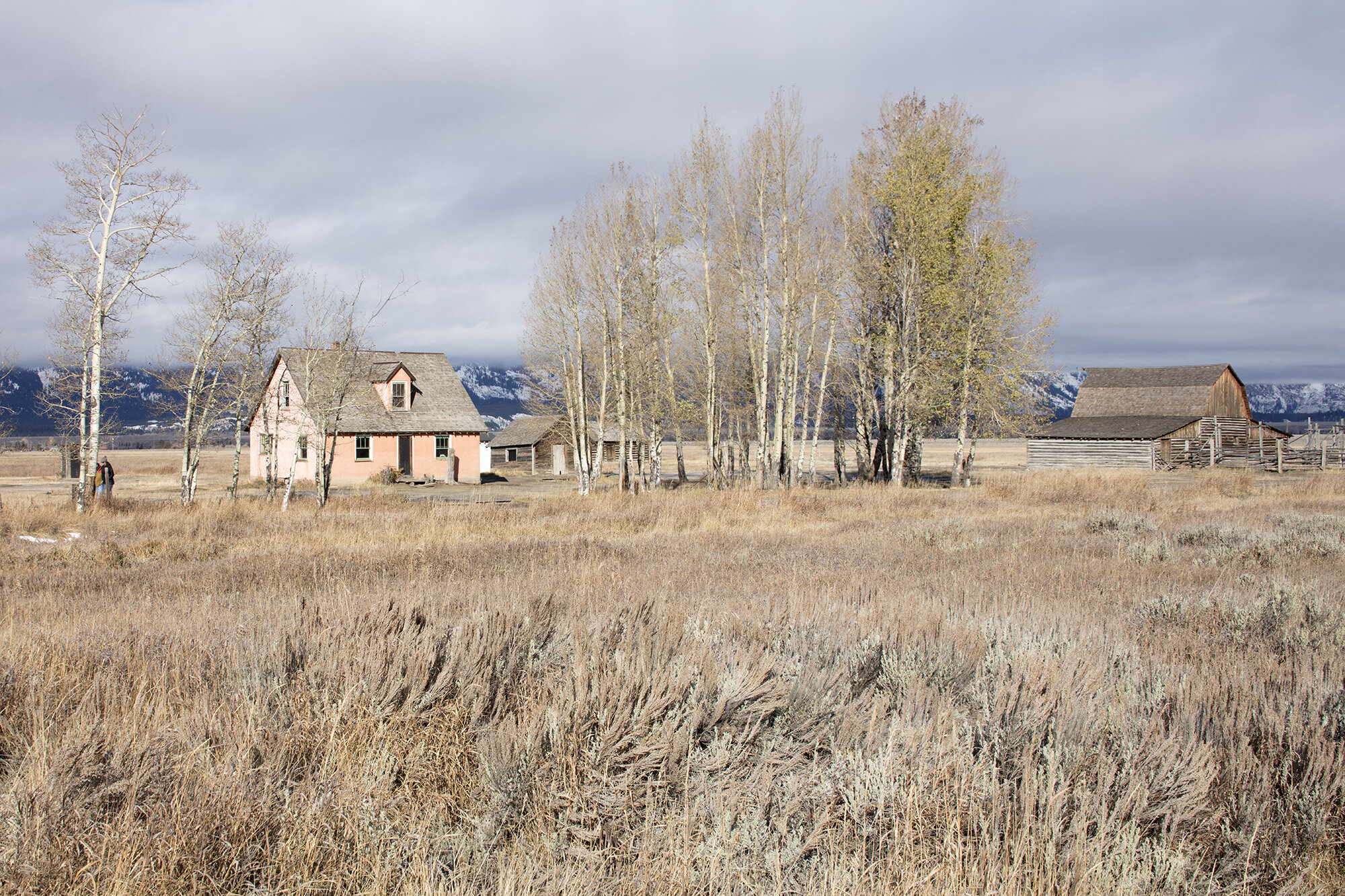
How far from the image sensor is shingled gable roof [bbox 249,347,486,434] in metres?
40.6

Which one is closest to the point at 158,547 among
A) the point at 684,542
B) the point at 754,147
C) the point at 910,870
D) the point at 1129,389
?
the point at 684,542

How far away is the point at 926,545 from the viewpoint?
12.7 metres

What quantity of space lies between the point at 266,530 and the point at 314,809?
46.3 ft

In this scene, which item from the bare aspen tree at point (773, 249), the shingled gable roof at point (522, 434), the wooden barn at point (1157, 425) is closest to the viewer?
the bare aspen tree at point (773, 249)

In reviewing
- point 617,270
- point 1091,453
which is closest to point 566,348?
point 617,270

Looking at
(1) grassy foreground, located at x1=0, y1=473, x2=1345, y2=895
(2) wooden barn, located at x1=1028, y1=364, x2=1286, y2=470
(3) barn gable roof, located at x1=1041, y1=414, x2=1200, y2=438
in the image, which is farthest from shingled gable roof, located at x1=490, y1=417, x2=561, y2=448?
(1) grassy foreground, located at x1=0, y1=473, x2=1345, y2=895

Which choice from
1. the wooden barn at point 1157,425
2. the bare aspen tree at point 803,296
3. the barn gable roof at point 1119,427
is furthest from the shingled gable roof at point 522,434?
the barn gable roof at point 1119,427

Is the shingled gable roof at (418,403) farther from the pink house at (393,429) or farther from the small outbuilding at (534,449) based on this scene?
the small outbuilding at (534,449)

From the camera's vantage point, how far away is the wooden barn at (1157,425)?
161 feet

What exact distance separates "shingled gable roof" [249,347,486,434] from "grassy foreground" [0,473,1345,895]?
1385 inches

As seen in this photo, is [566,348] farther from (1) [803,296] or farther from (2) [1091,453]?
(2) [1091,453]

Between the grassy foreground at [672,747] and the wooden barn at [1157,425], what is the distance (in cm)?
4656

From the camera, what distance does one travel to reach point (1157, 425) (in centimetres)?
5016

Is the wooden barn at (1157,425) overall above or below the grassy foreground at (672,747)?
above
